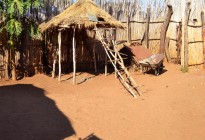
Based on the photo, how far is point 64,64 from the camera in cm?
1490

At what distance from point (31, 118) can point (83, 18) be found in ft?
17.3

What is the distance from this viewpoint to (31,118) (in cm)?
823

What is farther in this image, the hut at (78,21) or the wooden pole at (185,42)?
the wooden pole at (185,42)

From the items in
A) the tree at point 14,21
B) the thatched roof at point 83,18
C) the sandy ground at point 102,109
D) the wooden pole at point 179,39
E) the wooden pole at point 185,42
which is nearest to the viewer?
the sandy ground at point 102,109

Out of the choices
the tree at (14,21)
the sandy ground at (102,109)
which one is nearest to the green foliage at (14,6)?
the tree at (14,21)

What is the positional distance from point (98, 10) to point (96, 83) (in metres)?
2.70

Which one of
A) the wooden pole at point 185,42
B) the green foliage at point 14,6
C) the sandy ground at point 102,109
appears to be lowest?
the sandy ground at point 102,109

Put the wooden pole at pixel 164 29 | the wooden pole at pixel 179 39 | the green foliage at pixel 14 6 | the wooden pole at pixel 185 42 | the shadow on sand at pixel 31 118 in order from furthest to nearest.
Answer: the wooden pole at pixel 164 29 → the wooden pole at pixel 179 39 → the wooden pole at pixel 185 42 → the green foliage at pixel 14 6 → the shadow on sand at pixel 31 118

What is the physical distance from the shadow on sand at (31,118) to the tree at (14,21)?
2292mm

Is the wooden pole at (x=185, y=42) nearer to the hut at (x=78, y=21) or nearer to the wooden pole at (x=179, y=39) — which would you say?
the wooden pole at (x=179, y=39)

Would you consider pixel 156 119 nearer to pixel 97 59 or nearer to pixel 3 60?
pixel 3 60

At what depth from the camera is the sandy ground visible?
7438 mm

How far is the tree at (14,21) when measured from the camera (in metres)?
11.9

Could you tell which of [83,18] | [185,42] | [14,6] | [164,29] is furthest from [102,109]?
[164,29]
